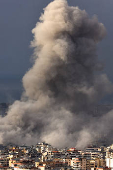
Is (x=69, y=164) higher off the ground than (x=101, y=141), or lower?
lower

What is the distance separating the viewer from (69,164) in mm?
68312

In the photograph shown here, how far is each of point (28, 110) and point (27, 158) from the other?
50.5 feet

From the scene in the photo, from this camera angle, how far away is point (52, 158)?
7100 centimetres

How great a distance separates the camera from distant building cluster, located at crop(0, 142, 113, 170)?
6562 cm

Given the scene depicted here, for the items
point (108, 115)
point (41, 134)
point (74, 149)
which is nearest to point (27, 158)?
point (74, 149)

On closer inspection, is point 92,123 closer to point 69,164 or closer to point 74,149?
point 74,149

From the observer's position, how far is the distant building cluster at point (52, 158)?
215 feet

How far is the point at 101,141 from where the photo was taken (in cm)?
8250

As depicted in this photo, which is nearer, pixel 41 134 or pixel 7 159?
pixel 7 159

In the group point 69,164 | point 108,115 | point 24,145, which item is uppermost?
point 108,115

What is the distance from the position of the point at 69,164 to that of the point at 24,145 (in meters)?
13.9

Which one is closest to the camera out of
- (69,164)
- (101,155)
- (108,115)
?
(69,164)

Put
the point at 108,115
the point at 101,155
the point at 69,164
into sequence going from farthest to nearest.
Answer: the point at 108,115 → the point at 101,155 → the point at 69,164

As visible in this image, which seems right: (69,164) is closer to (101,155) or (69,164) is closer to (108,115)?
(101,155)
